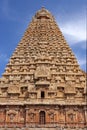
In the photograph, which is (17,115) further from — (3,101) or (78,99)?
(78,99)

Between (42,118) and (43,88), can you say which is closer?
(42,118)

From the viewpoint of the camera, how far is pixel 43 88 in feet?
186

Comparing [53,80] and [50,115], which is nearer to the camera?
[50,115]

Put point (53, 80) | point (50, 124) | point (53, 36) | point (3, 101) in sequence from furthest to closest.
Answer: point (53, 36) → point (53, 80) → point (3, 101) → point (50, 124)

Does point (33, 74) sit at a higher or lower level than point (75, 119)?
higher

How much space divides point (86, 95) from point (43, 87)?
727 cm

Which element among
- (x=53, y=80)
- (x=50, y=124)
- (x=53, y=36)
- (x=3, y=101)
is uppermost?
(x=53, y=36)

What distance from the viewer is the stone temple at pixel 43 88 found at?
53375mm

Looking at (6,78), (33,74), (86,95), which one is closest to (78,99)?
(86,95)

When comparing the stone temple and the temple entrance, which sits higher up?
the stone temple

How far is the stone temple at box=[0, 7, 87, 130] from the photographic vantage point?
175 feet

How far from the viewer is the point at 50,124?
169 feet

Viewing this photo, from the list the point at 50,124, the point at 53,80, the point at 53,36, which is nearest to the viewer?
the point at 50,124

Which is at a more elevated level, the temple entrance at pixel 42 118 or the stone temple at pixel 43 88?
the stone temple at pixel 43 88
